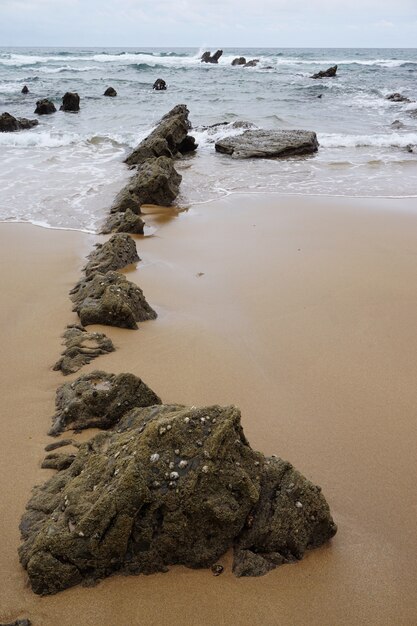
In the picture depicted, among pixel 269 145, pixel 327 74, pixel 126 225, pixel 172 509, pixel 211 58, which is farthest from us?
pixel 211 58

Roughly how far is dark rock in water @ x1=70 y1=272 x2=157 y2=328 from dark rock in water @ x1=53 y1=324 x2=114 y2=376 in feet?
0.66

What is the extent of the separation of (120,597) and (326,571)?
0.95m

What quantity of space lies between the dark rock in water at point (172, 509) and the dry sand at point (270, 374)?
0.31 feet

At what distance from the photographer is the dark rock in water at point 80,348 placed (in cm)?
404

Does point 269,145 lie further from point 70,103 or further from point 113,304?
point 70,103

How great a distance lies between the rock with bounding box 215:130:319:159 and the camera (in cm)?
1336

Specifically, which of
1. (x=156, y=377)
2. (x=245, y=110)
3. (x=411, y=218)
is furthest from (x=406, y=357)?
(x=245, y=110)

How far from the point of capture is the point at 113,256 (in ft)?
20.1

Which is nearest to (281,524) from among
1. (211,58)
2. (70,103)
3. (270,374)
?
(270,374)

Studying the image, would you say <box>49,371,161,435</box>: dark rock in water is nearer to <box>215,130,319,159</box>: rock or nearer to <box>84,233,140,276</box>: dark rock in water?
<box>84,233,140,276</box>: dark rock in water

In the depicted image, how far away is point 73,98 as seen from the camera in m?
22.3

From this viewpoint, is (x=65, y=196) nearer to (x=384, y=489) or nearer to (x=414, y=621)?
(x=384, y=489)

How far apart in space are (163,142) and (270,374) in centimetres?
968

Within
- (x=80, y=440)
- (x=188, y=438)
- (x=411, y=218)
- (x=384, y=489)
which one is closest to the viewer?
(x=188, y=438)
